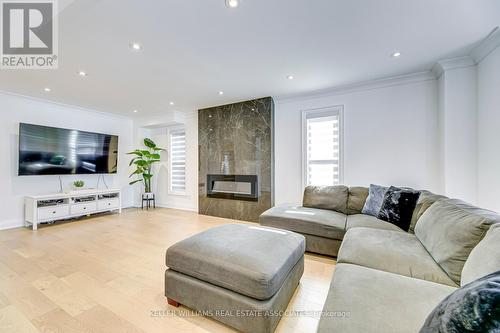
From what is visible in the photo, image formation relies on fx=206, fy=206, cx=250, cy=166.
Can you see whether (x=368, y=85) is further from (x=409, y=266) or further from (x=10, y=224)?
(x=10, y=224)

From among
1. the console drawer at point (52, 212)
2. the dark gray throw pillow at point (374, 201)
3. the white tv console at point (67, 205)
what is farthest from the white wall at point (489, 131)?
the console drawer at point (52, 212)

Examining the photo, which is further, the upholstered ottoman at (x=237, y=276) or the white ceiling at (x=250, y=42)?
the white ceiling at (x=250, y=42)

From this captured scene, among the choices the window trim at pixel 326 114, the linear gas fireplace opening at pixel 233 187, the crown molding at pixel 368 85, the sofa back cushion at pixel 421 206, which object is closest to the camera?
the sofa back cushion at pixel 421 206

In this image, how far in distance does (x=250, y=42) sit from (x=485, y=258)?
2.51m

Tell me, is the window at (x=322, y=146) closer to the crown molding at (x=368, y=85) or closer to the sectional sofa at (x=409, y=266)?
the crown molding at (x=368, y=85)

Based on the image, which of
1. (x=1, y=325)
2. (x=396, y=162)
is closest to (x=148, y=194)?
(x=1, y=325)

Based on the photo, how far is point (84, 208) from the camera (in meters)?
4.35

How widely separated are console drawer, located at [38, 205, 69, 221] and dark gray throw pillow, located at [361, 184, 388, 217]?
17.5 ft

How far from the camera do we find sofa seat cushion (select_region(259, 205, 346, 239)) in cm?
250

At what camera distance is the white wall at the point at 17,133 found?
12.3 feet

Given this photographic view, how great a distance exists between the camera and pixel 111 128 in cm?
541

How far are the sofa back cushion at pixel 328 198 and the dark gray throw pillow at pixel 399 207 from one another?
56 cm

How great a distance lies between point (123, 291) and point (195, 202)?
346 cm

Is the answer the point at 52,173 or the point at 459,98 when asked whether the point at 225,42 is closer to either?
the point at 459,98
